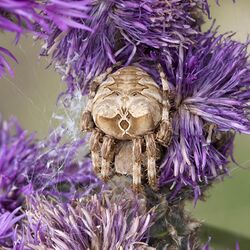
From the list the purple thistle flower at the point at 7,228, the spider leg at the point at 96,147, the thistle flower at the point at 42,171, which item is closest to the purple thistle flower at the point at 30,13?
the spider leg at the point at 96,147

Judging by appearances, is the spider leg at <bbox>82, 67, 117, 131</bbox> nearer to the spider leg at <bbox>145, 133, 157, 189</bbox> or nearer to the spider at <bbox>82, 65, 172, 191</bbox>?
the spider at <bbox>82, 65, 172, 191</bbox>

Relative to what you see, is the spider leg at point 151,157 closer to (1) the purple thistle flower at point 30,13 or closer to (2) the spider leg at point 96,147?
(2) the spider leg at point 96,147

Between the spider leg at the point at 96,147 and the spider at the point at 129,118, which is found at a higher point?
the spider at the point at 129,118

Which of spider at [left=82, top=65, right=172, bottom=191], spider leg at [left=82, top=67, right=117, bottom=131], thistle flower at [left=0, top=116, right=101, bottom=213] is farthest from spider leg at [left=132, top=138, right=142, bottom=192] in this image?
thistle flower at [left=0, top=116, right=101, bottom=213]

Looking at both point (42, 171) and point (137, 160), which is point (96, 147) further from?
point (42, 171)

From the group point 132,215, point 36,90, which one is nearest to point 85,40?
point 132,215

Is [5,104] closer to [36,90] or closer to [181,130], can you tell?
[36,90]
